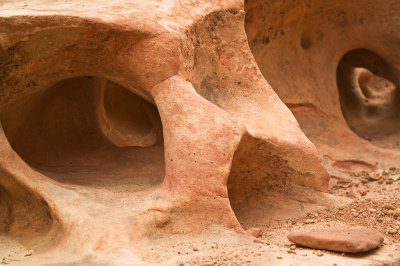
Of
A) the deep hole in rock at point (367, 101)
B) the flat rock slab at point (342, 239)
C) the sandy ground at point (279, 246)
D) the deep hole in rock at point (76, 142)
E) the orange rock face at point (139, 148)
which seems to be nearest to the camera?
the sandy ground at point (279, 246)

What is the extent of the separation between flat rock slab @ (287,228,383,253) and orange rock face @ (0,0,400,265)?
0.34 metres

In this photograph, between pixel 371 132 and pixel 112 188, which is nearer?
pixel 112 188

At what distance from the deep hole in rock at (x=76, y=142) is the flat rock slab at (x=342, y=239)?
1171 millimetres

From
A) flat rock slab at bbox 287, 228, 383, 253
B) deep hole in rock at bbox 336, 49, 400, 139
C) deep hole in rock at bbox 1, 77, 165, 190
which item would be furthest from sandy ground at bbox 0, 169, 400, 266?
deep hole in rock at bbox 336, 49, 400, 139

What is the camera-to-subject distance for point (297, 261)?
2670mm

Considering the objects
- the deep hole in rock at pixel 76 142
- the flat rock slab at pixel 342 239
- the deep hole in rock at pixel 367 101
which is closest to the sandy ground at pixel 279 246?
the flat rock slab at pixel 342 239

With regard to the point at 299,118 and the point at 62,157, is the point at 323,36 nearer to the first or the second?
the point at 299,118

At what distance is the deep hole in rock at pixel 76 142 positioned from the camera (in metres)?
3.78

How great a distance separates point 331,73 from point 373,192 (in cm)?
213

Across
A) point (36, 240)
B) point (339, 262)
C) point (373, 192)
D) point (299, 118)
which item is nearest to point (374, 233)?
point (339, 262)

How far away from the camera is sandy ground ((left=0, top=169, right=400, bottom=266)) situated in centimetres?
268

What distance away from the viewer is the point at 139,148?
4.50 meters

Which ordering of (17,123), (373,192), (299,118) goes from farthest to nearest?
(299,118) → (373,192) → (17,123)

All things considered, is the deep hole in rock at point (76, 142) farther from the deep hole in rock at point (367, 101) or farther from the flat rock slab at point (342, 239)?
the deep hole in rock at point (367, 101)
